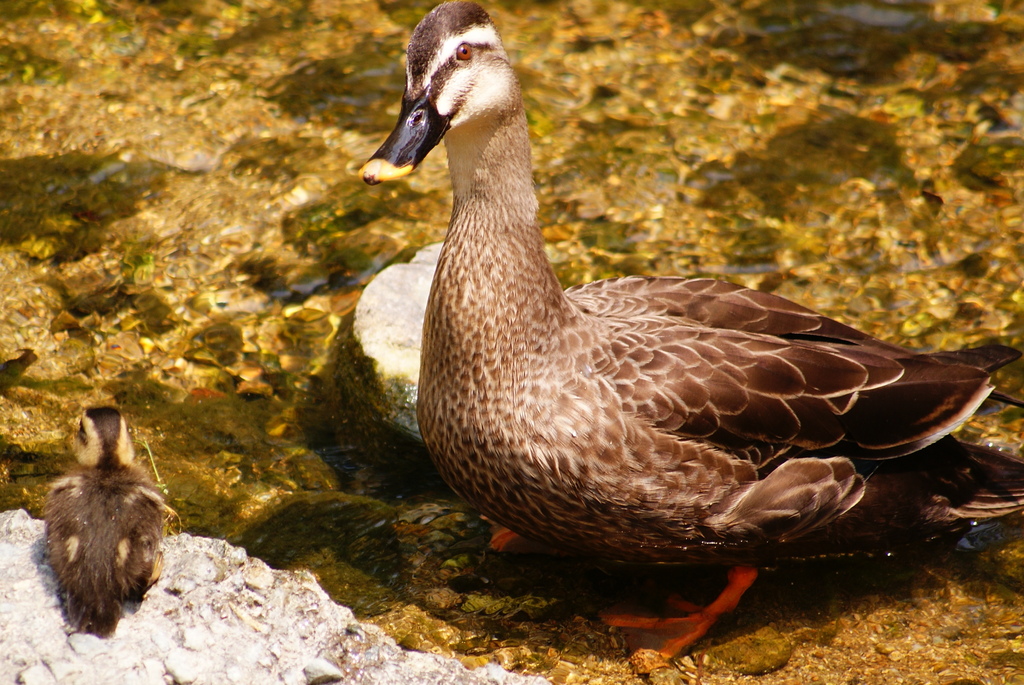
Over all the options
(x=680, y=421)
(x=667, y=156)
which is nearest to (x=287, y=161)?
(x=667, y=156)

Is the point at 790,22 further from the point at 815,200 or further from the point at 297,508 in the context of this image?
the point at 297,508

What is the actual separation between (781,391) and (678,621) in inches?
41.5

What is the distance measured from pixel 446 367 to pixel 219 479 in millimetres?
1344

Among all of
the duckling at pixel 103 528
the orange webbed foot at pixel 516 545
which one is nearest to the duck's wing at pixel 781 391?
the orange webbed foot at pixel 516 545

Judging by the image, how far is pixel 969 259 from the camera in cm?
597

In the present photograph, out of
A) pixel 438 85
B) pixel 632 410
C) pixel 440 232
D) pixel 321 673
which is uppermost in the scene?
pixel 438 85

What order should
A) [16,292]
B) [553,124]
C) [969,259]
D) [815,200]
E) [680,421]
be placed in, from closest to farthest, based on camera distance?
[680,421]
[16,292]
[969,259]
[815,200]
[553,124]

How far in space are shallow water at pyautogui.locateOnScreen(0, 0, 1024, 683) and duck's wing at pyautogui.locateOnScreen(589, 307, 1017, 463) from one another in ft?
2.60

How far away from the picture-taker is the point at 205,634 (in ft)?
11.4

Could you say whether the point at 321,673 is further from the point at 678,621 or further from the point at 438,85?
the point at 438,85

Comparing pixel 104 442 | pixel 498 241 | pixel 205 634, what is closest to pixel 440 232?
pixel 498 241

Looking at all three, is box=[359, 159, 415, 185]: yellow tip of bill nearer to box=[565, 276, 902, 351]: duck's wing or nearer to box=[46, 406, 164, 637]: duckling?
box=[565, 276, 902, 351]: duck's wing

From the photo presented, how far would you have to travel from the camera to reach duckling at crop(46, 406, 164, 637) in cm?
339

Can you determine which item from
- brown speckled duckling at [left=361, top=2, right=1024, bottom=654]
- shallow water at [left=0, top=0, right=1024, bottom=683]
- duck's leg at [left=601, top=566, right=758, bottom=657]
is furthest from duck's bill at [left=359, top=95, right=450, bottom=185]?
duck's leg at [left=601, top=566, right=758, bottom=657]
